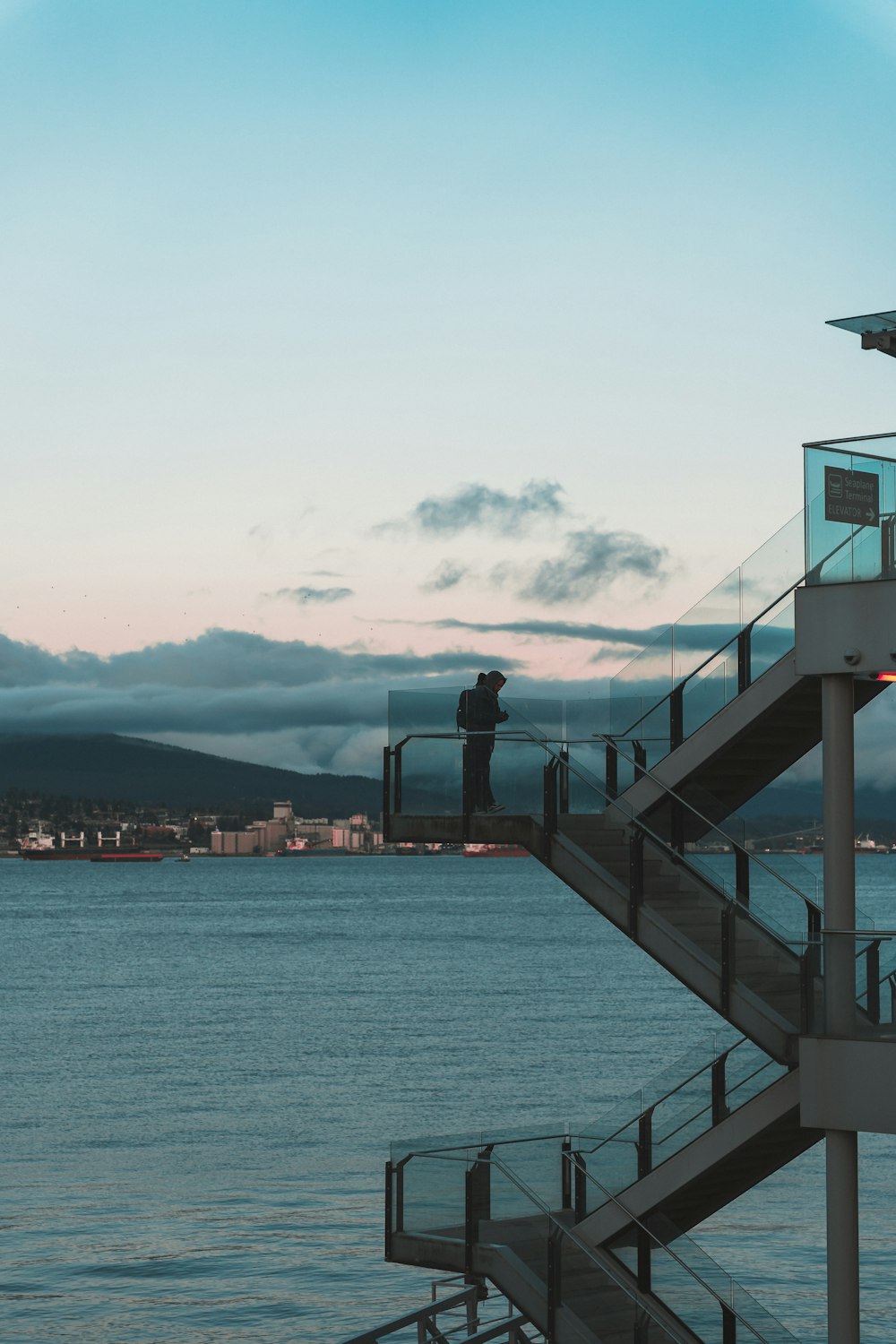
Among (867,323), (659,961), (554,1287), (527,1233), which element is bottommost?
(554,1287)

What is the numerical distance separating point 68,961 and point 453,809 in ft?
426

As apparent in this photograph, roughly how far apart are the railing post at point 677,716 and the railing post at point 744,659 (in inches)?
46.9

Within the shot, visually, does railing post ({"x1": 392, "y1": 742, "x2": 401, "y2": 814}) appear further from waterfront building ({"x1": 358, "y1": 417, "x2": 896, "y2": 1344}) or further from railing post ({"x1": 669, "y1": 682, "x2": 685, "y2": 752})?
railing post ({"x1": 669, "y1": 682, "x2": 685, "y2": 752})

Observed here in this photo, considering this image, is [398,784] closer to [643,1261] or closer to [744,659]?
[744,659]

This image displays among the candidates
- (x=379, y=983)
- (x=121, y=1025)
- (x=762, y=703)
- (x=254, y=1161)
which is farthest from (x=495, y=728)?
(x=379, y=983)

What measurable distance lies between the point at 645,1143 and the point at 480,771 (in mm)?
4578

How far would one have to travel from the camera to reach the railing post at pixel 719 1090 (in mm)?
17834

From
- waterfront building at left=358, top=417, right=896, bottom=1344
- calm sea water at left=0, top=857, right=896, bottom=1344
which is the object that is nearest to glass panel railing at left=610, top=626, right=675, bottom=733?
waterfront building at left=358, top=417, right=896, bottom=1344

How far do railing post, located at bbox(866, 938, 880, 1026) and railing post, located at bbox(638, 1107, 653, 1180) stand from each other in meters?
3.16

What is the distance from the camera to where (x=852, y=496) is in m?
16.3

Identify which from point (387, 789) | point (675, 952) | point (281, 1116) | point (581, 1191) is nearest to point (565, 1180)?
point (581, 1191)

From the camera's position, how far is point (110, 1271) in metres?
43.1

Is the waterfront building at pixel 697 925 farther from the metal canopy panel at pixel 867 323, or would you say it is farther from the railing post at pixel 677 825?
the metal canopy panel at pixel 867 323

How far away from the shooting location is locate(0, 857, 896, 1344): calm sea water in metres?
40.8
